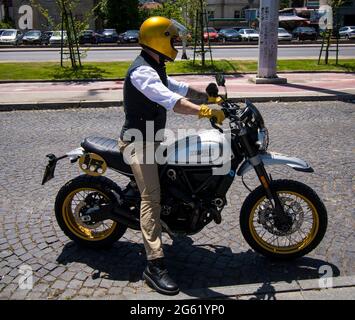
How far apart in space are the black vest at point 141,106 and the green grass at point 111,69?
12796mm

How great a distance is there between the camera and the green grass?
16.3 metres

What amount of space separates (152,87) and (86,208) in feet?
4.85

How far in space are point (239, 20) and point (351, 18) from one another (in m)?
16.4

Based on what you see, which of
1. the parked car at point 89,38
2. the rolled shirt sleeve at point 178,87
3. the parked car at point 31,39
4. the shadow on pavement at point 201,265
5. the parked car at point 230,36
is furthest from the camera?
the parked car at point 230,36

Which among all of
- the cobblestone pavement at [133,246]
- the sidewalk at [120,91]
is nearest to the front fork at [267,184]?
the cobblestone pavement at [133,246]

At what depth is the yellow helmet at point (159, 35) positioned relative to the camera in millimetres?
3357

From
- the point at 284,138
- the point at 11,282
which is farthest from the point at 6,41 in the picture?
the point at 11,282

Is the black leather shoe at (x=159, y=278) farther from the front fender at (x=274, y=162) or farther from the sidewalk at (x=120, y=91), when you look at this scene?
the sidewalk at (x=120, y=91)

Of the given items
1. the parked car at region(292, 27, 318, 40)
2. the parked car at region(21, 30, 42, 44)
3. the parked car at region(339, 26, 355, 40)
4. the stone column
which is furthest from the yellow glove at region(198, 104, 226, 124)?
the parked car at region(339, 26, 355, 40)

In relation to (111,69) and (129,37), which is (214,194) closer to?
(111,69)

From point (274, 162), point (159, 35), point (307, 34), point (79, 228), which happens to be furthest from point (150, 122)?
point (307, 34)

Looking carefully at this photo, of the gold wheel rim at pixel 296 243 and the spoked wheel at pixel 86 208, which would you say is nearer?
the gold wheel rim at pixel 296 243
